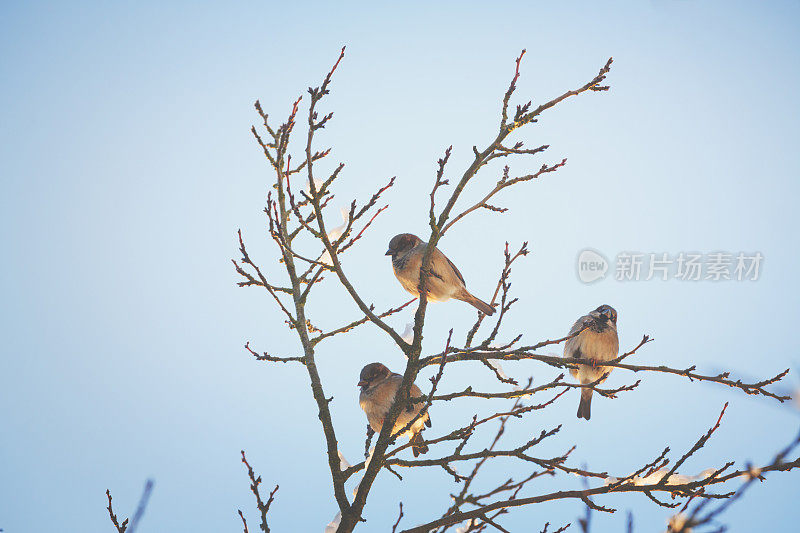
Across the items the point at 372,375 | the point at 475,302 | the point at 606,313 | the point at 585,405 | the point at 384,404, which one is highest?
the point at 606,313

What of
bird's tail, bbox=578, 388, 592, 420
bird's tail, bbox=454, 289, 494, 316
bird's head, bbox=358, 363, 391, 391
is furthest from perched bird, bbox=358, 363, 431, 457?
bird's tail, bbox=578, 388, 592, 420

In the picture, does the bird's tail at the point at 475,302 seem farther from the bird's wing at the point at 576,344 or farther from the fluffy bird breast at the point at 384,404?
the bird's wing at the point at 576,344

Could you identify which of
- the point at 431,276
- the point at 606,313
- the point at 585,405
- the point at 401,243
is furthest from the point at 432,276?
the point at 585,405

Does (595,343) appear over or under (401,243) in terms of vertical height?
under

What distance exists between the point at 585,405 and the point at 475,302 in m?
1.88

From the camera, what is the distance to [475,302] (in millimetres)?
5012

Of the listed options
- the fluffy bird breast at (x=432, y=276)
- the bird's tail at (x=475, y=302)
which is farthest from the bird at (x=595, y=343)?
the fluffy bird breast at (x=432, y=276)

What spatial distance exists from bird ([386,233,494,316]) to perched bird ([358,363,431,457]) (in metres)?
0.73

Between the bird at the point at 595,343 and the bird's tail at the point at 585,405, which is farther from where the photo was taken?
the bird's tail at the point at 585,405

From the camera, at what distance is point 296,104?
11.9 feet

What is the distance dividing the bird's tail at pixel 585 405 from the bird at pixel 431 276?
1690 mm

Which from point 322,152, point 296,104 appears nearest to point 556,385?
point 296,104

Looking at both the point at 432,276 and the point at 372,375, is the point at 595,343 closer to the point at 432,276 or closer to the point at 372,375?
the point at 432,276

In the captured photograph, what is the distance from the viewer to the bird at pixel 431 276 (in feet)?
15.5
